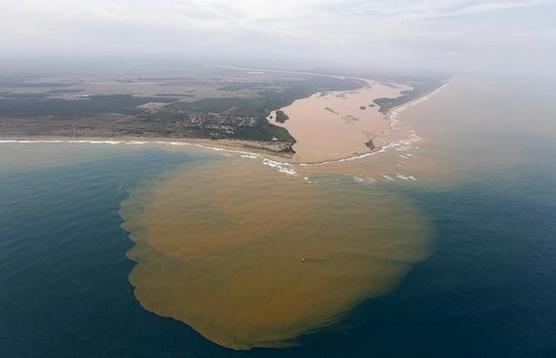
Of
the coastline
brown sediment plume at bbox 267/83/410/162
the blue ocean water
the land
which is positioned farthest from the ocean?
the land

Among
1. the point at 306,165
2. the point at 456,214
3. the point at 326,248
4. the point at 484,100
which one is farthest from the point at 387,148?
the point at 484,100

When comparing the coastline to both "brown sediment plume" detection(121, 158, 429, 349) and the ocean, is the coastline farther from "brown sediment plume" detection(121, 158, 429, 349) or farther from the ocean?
"brown sediment plume" detection(121, 158, 429, 349)

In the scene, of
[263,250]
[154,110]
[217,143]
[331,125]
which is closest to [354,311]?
[263,250]

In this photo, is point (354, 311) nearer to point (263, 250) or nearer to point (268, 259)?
point (268, 259)

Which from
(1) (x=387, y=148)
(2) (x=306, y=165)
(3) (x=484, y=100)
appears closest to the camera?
(2) (x=306, y=165)

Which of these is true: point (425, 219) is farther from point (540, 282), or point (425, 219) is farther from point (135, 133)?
point (135, 133)
